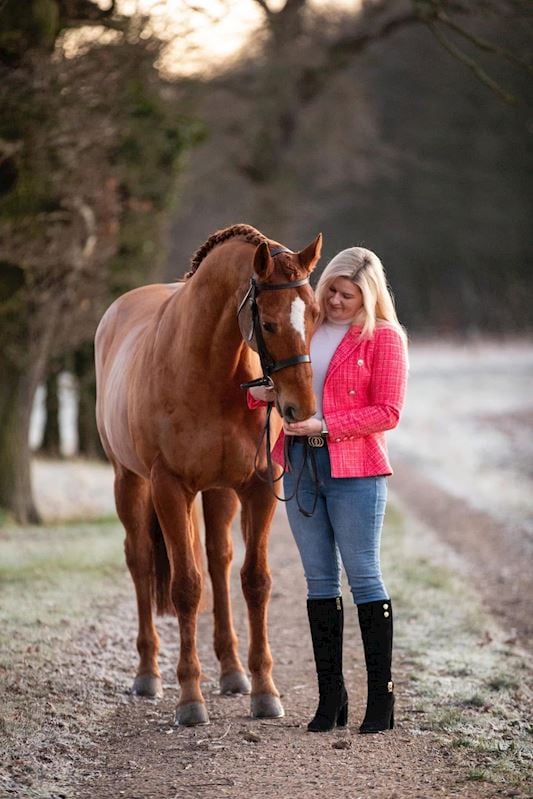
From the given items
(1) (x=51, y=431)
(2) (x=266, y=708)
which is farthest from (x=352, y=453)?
(1) (x=51, y=431)

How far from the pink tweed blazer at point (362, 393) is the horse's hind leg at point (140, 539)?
1675mm

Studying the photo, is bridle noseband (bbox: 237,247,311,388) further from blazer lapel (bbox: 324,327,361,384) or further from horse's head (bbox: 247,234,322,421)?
blazer lapel (bbox: 324,327,361,384)

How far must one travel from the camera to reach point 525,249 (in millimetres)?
39156

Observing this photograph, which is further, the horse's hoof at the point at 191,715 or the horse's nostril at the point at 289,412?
the horse's hoof at the point at 191,715

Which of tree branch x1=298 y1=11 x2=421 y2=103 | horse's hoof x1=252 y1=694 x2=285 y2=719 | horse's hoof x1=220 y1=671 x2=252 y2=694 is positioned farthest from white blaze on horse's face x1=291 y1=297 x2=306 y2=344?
tree branch x1=298 y1=11 x2=421 y2=103

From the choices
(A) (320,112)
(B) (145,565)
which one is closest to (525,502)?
(B) (145,565)

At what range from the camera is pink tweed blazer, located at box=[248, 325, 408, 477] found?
4508mm

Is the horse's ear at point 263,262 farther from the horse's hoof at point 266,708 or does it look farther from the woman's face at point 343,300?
the horse's hoof at point 266,708

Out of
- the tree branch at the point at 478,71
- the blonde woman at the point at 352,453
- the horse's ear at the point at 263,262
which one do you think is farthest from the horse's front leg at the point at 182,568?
the tree branch at the point at 478,71

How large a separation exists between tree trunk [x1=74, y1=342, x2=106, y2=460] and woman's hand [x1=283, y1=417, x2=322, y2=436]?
1044 cm

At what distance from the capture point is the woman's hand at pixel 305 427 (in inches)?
173

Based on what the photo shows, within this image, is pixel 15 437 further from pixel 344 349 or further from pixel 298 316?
pixel 298 316

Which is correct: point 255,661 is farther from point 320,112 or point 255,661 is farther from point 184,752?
point 320,112

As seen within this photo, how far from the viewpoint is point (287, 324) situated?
4293 mm
